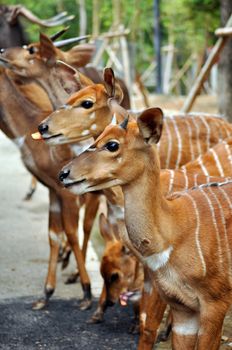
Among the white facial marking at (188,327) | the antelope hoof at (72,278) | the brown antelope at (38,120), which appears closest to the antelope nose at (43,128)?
the brown antelope at (38,120)

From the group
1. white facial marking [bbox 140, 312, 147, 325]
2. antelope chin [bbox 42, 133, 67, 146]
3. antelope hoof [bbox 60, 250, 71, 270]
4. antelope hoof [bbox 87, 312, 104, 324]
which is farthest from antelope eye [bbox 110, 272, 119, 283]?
antelope chin [bbox 42, 133, 67, 146]

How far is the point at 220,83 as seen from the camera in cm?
956

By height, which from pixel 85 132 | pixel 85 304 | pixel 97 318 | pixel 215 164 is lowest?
pixel 85 304

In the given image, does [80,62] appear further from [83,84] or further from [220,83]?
[220,83]

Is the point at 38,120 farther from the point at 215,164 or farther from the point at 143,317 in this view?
the point at 143,317

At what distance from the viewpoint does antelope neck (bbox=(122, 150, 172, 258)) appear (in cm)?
321

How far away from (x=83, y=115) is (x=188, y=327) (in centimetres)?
123

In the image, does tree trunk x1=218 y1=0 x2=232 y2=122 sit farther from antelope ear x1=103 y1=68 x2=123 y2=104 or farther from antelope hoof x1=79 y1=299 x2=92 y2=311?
antelope ear x1=103 y1=68 x2=123 y2=104

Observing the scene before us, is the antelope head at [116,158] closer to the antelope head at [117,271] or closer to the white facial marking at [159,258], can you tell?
the white facial marking at [159,258]

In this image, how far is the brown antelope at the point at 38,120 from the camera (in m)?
5.03

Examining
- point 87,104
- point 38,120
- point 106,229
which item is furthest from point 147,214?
point 38,120

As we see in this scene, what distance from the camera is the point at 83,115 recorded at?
→ 407cm

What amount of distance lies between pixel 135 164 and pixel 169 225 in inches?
12.1

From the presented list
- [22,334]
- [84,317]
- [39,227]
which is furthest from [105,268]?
[39,227]
